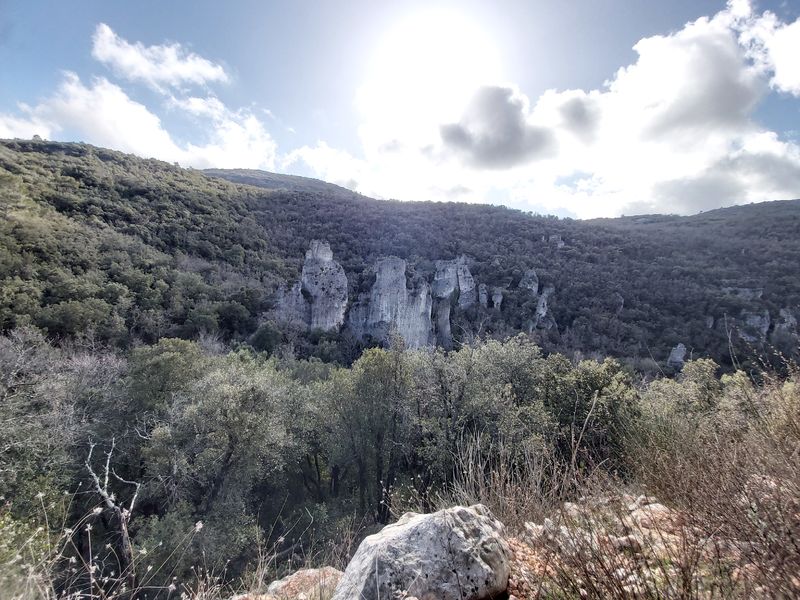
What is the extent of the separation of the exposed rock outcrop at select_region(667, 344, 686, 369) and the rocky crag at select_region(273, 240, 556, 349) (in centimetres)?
1237

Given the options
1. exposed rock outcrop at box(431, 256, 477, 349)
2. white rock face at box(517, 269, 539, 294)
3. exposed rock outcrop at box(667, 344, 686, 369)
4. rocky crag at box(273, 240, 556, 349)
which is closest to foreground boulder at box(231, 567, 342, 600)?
rocky crag at box(273, 240, 556, 349)

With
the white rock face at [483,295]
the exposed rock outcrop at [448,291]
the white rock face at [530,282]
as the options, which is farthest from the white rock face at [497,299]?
the white rock face at [530,282]

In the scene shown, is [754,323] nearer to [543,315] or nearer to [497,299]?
[543,315]

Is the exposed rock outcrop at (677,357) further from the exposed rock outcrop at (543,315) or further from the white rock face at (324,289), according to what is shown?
the white rock face at (324,289)

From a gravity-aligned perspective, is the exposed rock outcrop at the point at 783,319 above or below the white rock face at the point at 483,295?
below

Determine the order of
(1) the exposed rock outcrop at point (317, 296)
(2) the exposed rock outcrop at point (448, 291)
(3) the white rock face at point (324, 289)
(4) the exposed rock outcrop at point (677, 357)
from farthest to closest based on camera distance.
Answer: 1. (2) the exposed rock outcrop at point (448, 291)
2. (3) the white rock face at point (324, 289)
3. (1) the exposed rock outcrop at point (317, 296)
4. (4) the exposed rock outcrop at point (677, 357)

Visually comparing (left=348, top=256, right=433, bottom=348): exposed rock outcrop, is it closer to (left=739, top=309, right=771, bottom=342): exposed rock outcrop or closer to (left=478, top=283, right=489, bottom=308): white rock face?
(left=478, top=283, right=489, bottom=308): white rock face

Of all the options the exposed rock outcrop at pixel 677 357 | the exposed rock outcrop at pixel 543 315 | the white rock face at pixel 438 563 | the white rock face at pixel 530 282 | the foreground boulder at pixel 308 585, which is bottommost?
the exposed rock outcrop at pixel 677 357

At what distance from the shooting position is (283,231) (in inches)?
2080

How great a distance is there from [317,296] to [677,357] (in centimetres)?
3462

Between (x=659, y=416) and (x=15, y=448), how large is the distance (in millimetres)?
15258

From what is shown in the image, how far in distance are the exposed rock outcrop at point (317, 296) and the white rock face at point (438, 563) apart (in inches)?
1346

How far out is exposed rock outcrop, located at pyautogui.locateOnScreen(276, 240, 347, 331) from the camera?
37688 millimetres

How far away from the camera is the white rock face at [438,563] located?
121 inches
